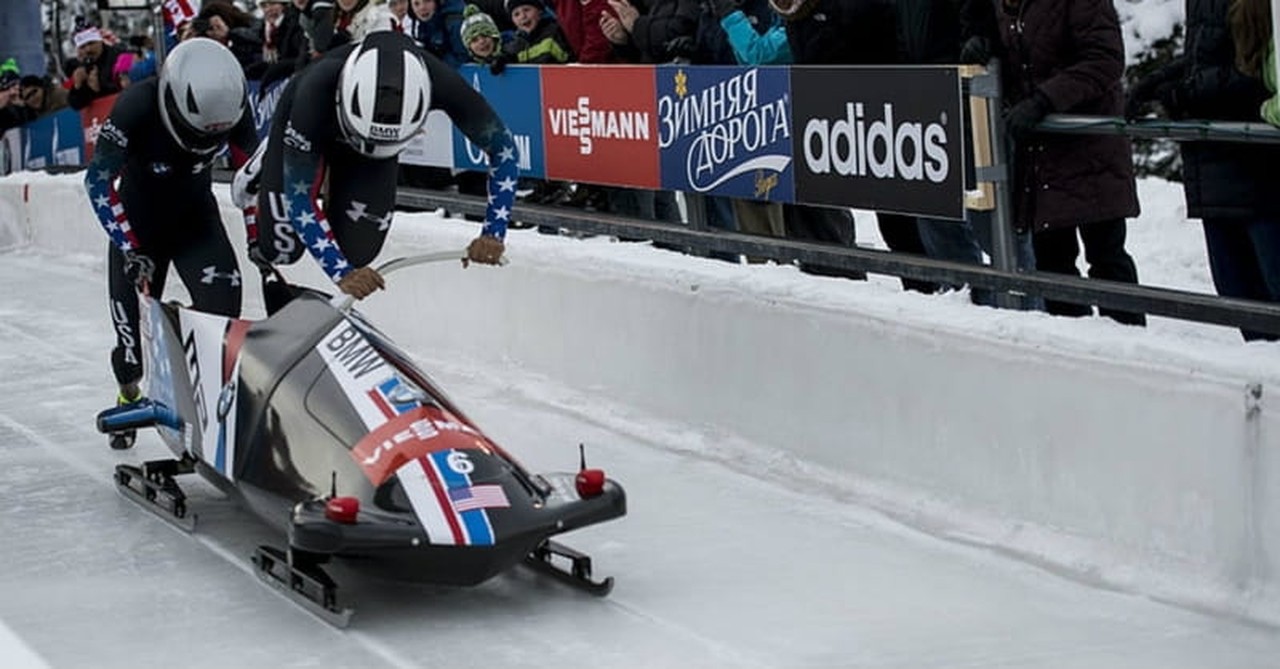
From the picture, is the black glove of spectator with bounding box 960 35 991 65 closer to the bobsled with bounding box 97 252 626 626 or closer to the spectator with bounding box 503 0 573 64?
the bobsled with bounding box 97 252 626 626

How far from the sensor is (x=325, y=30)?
9.36 metres

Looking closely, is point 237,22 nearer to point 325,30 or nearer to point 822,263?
point 325,30

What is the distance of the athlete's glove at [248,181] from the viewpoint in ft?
19.9

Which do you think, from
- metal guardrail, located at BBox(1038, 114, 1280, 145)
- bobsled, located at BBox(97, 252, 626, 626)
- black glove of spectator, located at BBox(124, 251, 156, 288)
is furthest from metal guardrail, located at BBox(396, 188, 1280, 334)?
black glove of spectator, located at BBox(124, 251, 156, 288)

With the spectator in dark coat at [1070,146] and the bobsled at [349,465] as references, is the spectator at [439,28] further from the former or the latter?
the spectator in dark coat at [1070,146]

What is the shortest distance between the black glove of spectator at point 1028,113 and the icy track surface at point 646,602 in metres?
1.05

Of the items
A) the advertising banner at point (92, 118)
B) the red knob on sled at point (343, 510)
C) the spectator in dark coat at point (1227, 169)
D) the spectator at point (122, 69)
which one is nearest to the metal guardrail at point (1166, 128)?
the spectator in dark coat at point (1227, 169)

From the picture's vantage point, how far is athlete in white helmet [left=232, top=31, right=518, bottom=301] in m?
5.17

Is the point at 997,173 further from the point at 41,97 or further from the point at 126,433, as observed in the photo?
the point at 41,97

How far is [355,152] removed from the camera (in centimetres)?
581

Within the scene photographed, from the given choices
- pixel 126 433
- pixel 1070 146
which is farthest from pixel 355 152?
pixel 1070 146

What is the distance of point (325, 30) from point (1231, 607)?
6118mm

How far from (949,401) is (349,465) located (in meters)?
1.62

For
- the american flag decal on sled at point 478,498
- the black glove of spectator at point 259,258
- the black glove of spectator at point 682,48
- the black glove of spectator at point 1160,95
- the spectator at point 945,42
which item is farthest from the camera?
the black glove of spectator at point 682,48
